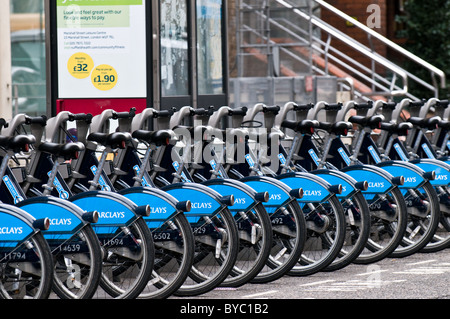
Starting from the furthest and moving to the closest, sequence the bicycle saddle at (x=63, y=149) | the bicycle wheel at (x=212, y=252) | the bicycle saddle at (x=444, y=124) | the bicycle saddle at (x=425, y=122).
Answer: the bicycle saddle at (x=444, y=124) < the bicycle saddle at (x=425, y=122) < the bicycle wheel at (x=212, y=252) < the bicycle saddle at (x=63, y=149)

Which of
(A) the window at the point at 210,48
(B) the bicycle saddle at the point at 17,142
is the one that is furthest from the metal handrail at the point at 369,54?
(B) the bicycle saddle at the point at 17,142

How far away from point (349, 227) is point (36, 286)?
3059 mm

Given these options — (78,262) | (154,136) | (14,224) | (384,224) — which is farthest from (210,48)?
(14,224)

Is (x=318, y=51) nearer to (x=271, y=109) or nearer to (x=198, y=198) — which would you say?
(x=271, y=109)

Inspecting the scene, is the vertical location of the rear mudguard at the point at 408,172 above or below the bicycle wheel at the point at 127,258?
above

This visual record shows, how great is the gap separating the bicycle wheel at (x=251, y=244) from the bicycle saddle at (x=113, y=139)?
972 millimetres

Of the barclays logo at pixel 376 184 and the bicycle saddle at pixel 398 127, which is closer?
the barclays logo at pixel 376 184

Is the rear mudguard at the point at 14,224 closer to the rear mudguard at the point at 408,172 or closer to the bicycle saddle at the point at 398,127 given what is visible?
the rear mudguard at the point at 408,172

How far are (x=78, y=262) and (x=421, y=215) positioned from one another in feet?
12.0

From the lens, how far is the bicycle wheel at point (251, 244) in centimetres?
809

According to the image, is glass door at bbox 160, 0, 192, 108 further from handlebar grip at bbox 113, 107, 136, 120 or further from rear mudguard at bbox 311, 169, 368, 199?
handlebar grip at bbox 113, 107, 136, 120

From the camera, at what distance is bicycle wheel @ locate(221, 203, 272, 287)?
8094mm

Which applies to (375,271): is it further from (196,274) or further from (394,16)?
(394,16)
